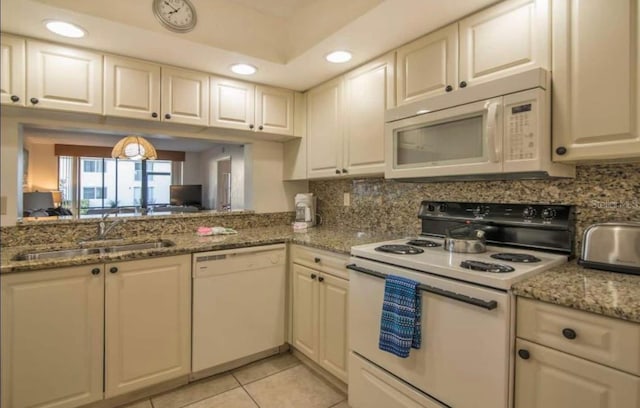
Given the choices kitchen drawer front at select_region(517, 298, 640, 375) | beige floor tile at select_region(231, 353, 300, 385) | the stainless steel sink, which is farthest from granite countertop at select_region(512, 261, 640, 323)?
the stainless steel sink

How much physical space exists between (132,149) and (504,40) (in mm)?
3551

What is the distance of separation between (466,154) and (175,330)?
185 cm

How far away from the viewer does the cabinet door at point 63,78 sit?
1.83 m

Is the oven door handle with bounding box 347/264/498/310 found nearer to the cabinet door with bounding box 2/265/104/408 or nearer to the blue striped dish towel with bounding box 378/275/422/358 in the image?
the blue striped dish towel with bounding box 378/275/422/358

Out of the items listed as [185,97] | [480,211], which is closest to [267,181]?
[185,97]

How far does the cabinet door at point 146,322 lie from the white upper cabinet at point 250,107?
110 cm

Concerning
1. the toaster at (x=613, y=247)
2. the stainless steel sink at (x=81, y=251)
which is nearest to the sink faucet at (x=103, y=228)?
the stainless steel sink at (x=81, y=251)

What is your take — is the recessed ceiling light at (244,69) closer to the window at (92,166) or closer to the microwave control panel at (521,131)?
the microwave control panel at (521,131)

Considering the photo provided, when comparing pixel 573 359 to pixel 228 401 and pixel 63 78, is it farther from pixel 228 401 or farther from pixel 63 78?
pixel 63 78

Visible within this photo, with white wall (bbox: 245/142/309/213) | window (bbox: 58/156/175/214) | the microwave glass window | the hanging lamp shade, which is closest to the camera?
the microwave glass window

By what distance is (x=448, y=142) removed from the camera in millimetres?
1698

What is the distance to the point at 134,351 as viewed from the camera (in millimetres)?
1821

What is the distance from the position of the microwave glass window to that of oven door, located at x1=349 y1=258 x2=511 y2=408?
2.09 feet

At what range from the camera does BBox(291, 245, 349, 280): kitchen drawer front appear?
190 cm
